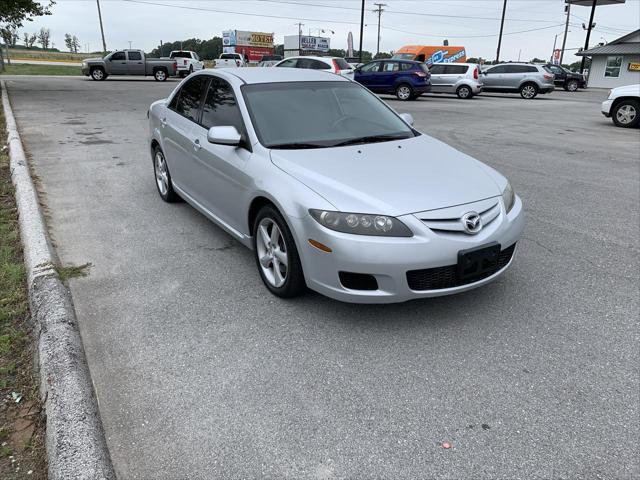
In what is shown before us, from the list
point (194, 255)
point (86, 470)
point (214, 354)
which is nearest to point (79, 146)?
point (194, 255)

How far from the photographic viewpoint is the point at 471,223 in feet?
10.5

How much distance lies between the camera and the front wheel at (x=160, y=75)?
111ft

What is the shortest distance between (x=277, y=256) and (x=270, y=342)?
0.68 meters

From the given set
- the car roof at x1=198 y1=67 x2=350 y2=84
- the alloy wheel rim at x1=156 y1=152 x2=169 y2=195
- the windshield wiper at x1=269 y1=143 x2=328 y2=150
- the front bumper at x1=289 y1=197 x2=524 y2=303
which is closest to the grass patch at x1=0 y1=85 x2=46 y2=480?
the front bumper at x1=289 y1=197 x2=524 y2=303

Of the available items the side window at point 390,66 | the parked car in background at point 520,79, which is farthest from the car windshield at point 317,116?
the parked car in background at point 520,79

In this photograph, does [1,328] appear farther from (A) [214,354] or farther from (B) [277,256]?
(B) [277,256]

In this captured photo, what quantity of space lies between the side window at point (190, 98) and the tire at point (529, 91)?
77.9 feet

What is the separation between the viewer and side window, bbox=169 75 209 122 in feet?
16.4

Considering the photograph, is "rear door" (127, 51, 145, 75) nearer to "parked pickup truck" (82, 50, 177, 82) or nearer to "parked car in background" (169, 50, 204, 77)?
"parked pickup truck" (82, 50, 177, 82)

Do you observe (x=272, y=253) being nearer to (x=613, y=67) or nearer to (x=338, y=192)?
(x=338, y=192)

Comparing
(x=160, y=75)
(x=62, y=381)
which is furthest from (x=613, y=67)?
(x=62, y=381)

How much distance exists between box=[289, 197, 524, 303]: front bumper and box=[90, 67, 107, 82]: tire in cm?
3310

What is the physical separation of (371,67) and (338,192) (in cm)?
2009

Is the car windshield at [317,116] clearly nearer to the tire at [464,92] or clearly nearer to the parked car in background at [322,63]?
the parked car in background at [322,63]
